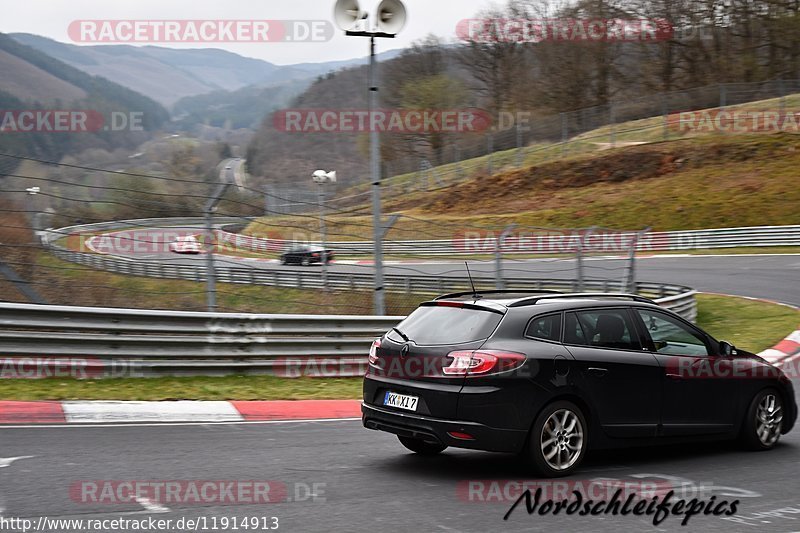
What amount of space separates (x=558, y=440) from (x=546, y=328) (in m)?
0.87

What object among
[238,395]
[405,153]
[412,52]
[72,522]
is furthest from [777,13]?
[72,522]

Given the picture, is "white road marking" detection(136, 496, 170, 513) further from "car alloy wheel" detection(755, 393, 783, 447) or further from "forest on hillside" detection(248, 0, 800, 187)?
"forest on hillside" detection(248, 0, 800, 187)

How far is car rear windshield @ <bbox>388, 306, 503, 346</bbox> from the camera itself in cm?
687

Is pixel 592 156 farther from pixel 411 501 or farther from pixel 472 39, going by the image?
pixel 411 501

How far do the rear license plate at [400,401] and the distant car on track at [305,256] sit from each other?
10221 millimetres

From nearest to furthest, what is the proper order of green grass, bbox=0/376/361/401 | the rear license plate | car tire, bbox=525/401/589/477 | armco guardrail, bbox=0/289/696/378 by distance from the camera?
car tire, bbox=525/401/589/477 → the rear license plate → green grass, bbox=0/376/361/401 → armco guardrail, bbox=0/289/696/378

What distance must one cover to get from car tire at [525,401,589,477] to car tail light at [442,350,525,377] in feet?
1.53

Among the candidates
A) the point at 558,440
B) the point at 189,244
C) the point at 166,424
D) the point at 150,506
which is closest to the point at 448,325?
the point at 558,440

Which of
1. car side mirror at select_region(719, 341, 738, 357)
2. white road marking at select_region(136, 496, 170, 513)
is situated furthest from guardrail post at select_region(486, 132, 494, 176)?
white road marking at select_region(136, 496, 170, 513)

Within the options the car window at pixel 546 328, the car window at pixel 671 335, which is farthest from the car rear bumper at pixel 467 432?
the car window at pixel 671 335

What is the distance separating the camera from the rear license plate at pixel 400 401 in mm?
6840

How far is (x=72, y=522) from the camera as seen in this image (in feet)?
17.0

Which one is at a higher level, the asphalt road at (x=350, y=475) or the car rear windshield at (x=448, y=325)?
the car rear windshield at (x=448, y=325)

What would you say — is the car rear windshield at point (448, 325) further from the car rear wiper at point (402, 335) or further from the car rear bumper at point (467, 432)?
the car rear bumper at point (467, 432)
